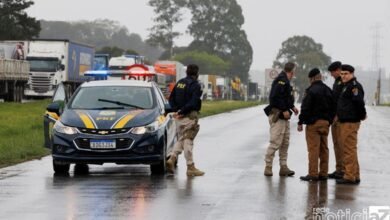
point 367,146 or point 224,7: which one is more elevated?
point 224,7

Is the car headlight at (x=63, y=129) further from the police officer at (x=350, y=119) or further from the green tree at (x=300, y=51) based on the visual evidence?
the green tree at (x=300, y=51)

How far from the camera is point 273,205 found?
35.6ft

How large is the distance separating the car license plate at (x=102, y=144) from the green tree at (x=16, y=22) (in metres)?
75.9

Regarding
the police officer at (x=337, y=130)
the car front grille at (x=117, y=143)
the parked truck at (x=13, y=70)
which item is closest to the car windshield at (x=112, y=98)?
the car front grille at (x=117, y=143)

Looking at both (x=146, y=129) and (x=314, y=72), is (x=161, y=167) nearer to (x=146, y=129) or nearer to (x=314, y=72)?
(x=146, y=129)

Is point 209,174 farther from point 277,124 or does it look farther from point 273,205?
point 273,205

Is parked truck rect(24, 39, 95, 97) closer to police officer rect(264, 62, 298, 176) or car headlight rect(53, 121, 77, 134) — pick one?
car headlight rect(53, 121, 77, 134)

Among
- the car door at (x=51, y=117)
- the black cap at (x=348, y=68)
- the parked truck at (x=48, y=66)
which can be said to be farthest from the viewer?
the parked truck at (x=48, y=66)

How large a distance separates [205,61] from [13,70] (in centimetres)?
8650

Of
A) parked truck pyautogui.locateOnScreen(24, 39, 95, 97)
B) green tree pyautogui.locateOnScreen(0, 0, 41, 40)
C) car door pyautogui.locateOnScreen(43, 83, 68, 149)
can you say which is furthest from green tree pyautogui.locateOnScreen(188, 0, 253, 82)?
car door pyautogui.locateOnScreen(43, 83, 68, 149)

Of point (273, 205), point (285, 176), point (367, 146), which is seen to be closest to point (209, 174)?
point (285, 176)

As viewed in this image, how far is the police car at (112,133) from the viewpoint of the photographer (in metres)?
14.0

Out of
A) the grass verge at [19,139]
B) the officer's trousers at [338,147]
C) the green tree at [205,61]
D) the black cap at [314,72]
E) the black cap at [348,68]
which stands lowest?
the grass verge at [19,139]

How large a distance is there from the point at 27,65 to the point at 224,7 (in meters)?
96.0
